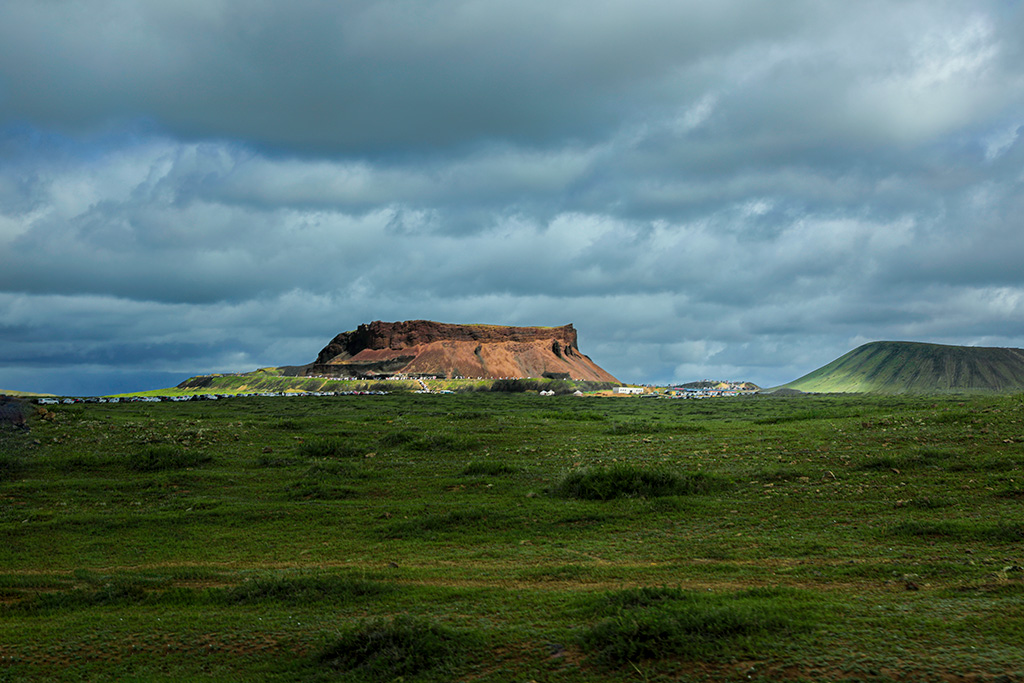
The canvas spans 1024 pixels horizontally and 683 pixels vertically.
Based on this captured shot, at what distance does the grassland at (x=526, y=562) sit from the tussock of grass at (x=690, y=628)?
0.12 feet

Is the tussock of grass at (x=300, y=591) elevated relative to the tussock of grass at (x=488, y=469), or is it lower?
lower

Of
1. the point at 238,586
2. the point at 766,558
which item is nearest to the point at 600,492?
the point at 766,558

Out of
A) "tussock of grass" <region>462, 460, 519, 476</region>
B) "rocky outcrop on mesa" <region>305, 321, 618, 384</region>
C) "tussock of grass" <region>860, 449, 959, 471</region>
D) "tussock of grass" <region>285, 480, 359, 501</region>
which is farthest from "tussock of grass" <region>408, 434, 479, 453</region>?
"rocky outcrop on mesa" <region>305, 321, 618, 384</region>

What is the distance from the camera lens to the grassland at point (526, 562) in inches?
320

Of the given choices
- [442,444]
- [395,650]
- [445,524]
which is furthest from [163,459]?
[395,650]

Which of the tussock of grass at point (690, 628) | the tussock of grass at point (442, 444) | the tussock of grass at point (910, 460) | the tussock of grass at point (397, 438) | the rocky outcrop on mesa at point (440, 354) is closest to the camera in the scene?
the tussock of grass at point (690, 628)

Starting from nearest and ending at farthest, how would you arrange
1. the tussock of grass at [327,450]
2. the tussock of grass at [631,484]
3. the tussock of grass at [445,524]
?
the tussock of grass at [445,524] < the tussock of grass at [631,484] < the tussock of grass at [327,450]

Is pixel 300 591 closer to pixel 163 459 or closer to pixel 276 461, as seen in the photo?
pixel 276 461

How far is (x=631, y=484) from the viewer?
729 inches

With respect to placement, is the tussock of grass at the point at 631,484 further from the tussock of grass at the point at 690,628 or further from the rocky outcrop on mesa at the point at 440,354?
the rocky outcrop on mesa at the point at 440,354

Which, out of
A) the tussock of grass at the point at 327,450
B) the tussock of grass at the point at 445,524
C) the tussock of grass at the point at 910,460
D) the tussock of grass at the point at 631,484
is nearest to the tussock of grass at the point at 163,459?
the tussock of grass at the point at 327,450

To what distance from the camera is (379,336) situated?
18962 centimetres

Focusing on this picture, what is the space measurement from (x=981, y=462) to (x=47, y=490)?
2806 cm

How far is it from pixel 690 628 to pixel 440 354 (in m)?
169
